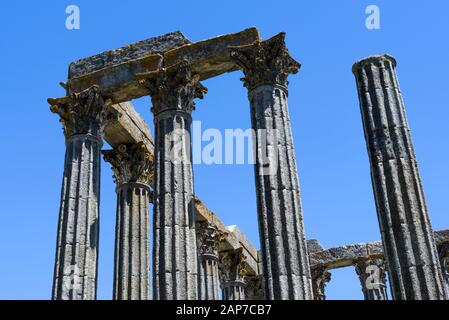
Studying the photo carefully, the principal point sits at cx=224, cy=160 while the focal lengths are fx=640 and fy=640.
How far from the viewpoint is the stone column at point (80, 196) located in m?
18.4

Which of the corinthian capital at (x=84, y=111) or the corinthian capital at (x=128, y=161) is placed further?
the corinthian capital at (x=128, y=161)

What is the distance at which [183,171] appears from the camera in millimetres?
18422

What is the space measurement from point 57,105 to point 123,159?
3.70 meters

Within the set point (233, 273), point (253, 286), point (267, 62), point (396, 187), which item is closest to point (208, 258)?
point (233, 273)

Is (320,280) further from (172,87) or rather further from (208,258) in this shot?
(172,87)

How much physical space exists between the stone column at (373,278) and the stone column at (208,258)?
8.14 meters

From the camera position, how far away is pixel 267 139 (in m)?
17.3

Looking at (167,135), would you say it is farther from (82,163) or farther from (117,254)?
(117,254)

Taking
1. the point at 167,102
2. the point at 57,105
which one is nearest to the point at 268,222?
the point at 167,102

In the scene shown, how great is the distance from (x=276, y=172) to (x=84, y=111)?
25.2 feet

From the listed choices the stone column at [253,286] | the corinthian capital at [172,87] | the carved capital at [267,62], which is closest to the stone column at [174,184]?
the corinthian capital at [172,87]

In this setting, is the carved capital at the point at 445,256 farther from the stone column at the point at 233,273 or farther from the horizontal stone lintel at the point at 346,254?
the stone column at the point at 233,273

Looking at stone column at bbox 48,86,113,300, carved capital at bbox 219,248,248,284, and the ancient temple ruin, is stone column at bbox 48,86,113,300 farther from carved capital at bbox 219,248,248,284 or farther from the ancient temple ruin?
carved capital at bbox 219,248,248,284

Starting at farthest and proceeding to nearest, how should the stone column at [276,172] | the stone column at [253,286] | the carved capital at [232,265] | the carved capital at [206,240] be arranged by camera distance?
the stone column at [253,286]
the carved capital at [232,265]
the carved capital at [206,240]
the stone column at [276,172]
